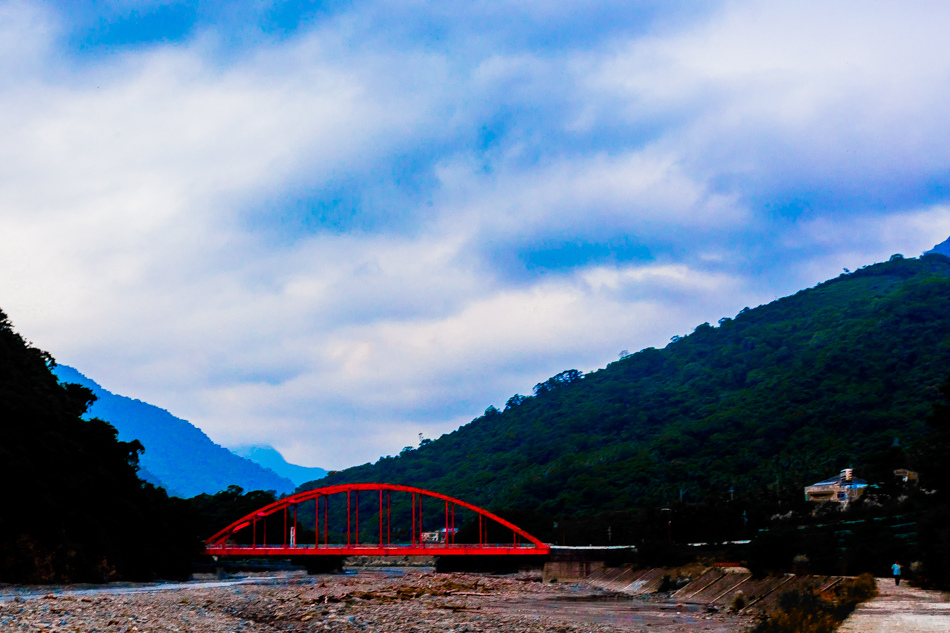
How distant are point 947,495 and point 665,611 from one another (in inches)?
522

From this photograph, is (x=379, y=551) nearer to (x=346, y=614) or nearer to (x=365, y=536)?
(x=346, y=614)

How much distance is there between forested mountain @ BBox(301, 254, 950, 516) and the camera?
10669cm

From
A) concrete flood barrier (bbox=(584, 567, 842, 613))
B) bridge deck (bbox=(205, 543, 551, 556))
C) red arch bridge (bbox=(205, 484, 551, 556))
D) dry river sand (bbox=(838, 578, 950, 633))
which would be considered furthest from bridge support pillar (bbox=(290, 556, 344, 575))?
dry river sand (bbox=(838, 578, 950, 633))

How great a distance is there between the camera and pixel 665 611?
36.9m

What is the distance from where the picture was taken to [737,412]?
124625mm

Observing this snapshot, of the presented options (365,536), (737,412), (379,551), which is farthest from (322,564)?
(737,412)

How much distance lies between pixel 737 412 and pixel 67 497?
305ft

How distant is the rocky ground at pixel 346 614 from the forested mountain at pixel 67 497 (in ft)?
28.7

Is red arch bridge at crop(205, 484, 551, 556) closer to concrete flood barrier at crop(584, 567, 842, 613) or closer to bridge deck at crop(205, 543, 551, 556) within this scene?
bridge deck at crop(205, 543, 551, 556)

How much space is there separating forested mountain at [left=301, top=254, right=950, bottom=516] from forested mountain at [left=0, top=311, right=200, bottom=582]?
49735 millimetres

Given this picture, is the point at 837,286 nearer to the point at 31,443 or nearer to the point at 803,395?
the point at 803,395

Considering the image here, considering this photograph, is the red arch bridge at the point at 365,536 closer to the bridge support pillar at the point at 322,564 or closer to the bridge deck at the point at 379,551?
the bridge deck at the point at 379,551

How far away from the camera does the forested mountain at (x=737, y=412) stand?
10669 cm

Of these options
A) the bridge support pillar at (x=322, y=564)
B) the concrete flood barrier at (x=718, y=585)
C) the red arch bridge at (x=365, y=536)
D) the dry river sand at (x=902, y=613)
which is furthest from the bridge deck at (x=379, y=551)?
the dry river sand at (x=902, y=613)
